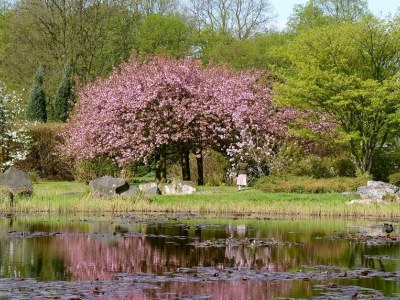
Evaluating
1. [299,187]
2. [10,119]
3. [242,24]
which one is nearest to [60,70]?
[10,119]

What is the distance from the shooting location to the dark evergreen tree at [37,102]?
52.9 metres

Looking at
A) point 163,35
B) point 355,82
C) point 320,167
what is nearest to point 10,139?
point 320,167

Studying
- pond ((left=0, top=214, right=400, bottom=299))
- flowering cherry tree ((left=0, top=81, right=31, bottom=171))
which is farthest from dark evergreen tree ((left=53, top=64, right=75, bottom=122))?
pond ((left=0, top=214, right=400, bottom=299))

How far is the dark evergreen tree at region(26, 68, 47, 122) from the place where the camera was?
52875 mm

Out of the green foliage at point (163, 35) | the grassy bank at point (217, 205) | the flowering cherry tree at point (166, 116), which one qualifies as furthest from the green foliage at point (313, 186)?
the green foliage at point (163, 35)

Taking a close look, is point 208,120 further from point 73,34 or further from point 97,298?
point 97,298

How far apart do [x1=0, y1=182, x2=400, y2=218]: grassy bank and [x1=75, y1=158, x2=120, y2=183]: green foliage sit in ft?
27.4

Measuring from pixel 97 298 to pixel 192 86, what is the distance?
2722 centimetres

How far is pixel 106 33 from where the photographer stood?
62.1 metres

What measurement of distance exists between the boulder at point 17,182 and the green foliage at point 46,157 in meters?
11.9

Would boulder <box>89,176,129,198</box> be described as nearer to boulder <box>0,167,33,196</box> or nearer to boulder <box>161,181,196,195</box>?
boulder <box>0,167,33,196</box>

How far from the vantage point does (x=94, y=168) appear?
42.8m

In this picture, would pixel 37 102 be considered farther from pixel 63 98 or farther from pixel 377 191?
pixel 377 191

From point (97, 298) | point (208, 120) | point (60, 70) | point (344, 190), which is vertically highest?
point (60, 70)
